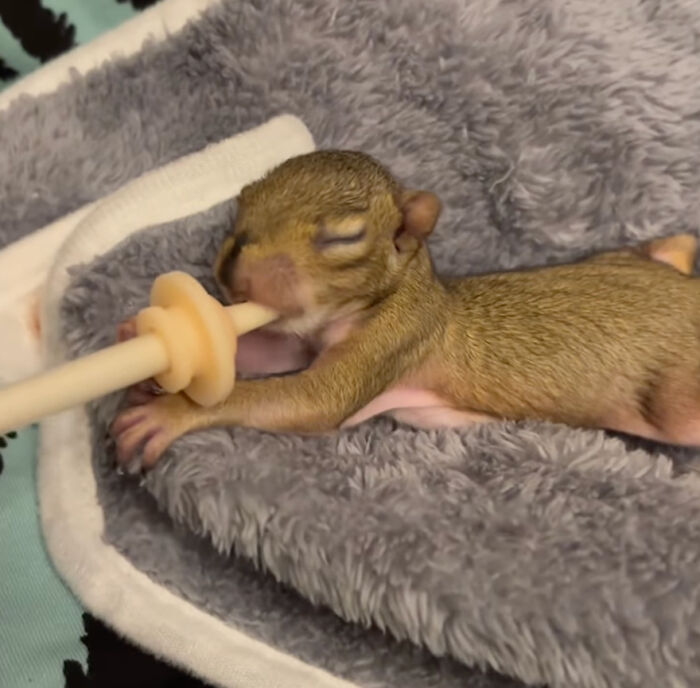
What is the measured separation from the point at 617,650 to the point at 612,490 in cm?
22

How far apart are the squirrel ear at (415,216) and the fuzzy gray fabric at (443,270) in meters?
0.24

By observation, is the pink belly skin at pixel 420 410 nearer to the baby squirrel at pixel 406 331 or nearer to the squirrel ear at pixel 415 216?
the baby squirrel at pixel 406 331

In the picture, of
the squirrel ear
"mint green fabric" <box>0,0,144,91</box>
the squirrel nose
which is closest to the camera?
the squirrel nose

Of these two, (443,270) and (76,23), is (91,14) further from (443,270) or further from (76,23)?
(443,270)

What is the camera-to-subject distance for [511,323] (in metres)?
1.37

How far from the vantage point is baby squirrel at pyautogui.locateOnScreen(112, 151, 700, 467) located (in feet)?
3.78

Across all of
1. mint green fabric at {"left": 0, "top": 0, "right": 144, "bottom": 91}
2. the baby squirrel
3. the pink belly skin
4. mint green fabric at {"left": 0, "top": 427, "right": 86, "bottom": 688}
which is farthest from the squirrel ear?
mint green fabric at {"left": 0, "top": 0, "right": 144, "bottom": 91}

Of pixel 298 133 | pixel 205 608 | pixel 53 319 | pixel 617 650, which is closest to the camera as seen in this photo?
pixel 617 650

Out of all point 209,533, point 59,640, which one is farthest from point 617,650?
point 59,640

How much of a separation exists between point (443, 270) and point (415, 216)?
339mm

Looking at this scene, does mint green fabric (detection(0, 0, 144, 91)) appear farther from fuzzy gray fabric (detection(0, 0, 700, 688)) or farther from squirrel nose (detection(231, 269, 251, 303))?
squirrel nose (detection(231, 269, 251, 303))

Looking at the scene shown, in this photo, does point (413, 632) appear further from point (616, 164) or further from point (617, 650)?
point (616, 164)

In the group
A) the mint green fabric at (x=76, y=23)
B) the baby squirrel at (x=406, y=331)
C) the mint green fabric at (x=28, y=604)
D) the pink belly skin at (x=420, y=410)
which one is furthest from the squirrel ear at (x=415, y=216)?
the mint green fabric at (x=76, y=23)

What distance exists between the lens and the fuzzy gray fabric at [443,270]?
1.04m
